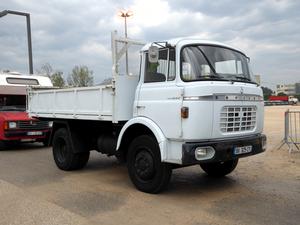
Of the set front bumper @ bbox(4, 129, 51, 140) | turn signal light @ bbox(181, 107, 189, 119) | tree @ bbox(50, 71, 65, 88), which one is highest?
tree @ bbox(50, 71, 65, 88)

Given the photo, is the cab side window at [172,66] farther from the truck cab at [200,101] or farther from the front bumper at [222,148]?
the front bumper at [222,148]

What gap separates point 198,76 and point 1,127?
879cm

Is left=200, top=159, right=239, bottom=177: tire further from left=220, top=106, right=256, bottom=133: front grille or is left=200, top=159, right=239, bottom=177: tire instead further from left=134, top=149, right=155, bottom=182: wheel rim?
left=134, top=149, right=155, bottom=182: wheel rim

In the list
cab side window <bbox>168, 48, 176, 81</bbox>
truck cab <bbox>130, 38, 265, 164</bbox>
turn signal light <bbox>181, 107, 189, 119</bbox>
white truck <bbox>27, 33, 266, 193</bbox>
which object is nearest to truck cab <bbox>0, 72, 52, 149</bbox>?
white truck <bbox>27, 33, 266, 193</bbox>

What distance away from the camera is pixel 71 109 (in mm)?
8375

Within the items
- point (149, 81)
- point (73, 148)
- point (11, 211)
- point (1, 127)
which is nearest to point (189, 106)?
point (149, 81)

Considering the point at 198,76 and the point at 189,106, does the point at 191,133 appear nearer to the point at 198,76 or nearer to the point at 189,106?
the point at 189,106

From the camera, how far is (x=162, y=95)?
20.9 feet

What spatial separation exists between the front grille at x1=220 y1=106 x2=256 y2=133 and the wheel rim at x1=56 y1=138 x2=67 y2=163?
4326mm

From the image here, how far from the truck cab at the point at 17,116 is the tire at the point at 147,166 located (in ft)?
22.7

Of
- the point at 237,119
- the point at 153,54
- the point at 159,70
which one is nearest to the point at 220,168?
the point at 237,119

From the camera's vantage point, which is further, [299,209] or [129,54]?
[129,54]

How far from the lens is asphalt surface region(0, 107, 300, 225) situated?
534 cm

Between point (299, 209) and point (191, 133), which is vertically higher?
point (191, 133)
